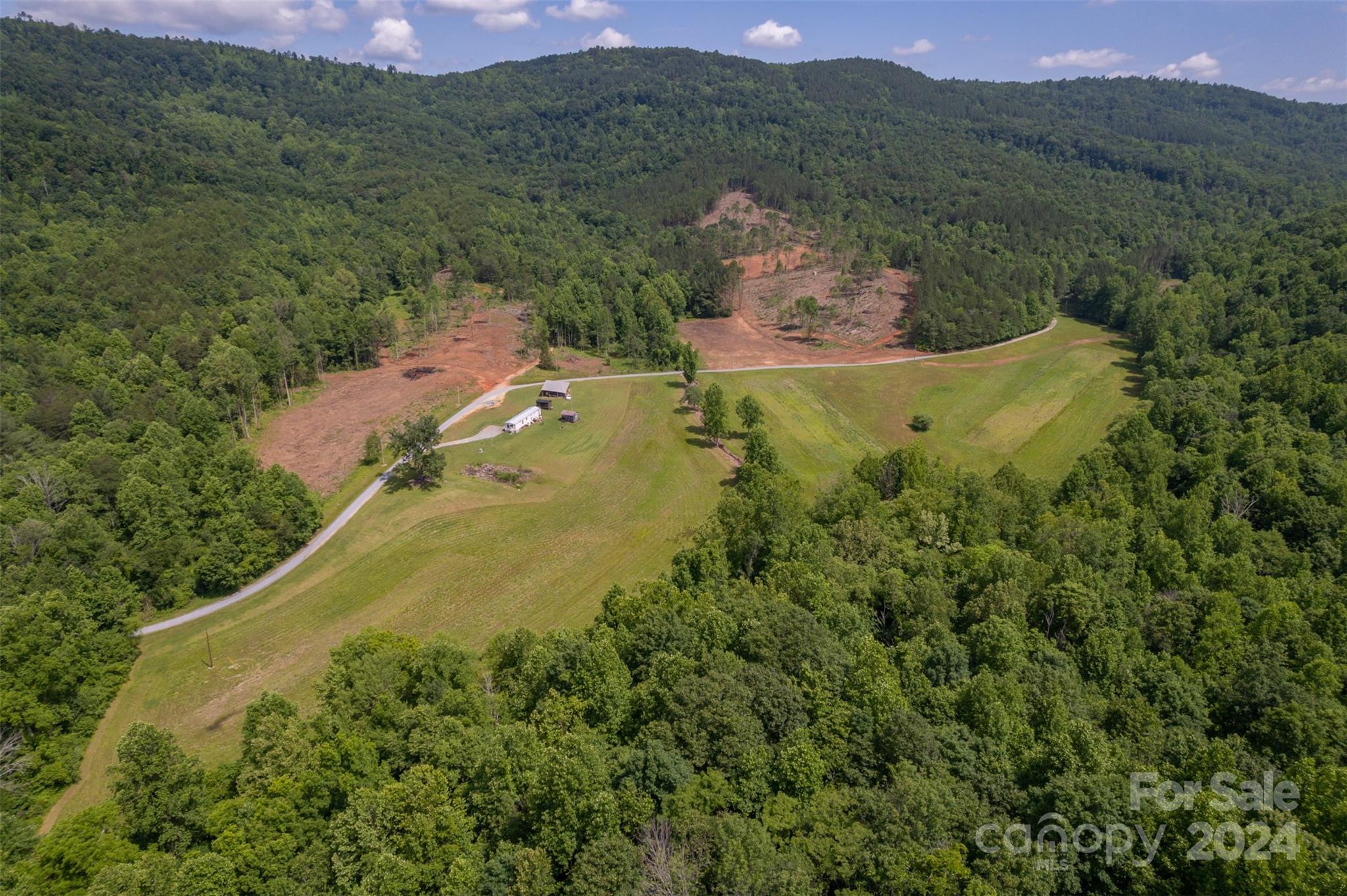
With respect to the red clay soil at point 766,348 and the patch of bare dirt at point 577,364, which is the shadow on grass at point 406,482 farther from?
the red clay soil at point 766,348

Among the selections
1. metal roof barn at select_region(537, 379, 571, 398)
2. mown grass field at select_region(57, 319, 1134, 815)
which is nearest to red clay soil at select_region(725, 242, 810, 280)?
mown grass field at select_region(57, 319, 1134, 815)

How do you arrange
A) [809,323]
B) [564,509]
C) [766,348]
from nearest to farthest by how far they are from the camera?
[564,509] < [766,348] < [809,323]

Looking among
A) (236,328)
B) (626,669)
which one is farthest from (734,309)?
(626,669)

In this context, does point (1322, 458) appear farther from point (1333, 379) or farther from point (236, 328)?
point (236, 328)

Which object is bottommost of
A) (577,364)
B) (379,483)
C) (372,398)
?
(379,483)

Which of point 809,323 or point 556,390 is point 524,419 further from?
point 809,323

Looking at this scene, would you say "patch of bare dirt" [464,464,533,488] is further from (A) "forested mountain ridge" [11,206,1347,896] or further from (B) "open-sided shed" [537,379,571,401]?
(A) "forested mountain ridge" [11,206,1347,896]

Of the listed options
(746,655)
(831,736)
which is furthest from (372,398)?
(831,736)

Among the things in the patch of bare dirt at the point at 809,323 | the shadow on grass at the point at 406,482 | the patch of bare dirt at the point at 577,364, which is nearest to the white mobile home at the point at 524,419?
the shadow on grass at the point at 406,482
